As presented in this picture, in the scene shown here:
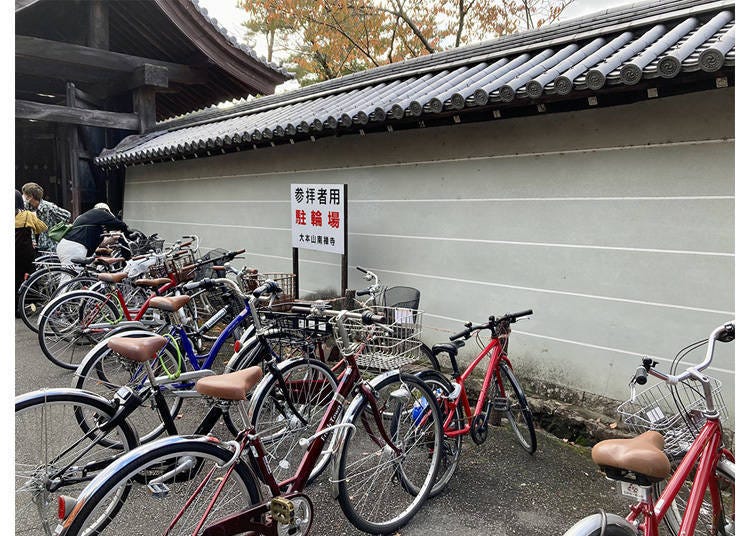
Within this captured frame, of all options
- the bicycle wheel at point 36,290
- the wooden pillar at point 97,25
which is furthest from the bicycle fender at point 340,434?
the wooden pillar at point 97,25

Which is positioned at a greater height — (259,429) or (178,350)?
(178,350)

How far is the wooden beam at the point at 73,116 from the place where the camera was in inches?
416

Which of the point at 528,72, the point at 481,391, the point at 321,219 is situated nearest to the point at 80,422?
the point at 481,391

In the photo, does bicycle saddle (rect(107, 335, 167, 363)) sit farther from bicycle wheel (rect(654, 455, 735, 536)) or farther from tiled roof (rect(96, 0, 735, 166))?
tiled roof (rect(96, 0, 735, 166))

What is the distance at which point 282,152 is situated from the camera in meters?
8.41

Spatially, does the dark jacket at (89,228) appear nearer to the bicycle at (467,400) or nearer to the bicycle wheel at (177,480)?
the bicycle wheel at (177,480)

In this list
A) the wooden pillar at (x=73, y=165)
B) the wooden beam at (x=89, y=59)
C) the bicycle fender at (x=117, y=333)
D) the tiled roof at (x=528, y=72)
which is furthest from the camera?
the wooden pillar at (x=73, y=165)

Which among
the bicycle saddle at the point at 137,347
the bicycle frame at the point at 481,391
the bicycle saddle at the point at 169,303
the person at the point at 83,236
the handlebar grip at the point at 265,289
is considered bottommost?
the bicycle frame at the point at 481,391

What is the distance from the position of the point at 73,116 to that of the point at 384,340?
10591mm

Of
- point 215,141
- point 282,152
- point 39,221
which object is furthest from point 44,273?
point 282,152

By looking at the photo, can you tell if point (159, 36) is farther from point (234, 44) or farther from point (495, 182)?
point (495, 182)

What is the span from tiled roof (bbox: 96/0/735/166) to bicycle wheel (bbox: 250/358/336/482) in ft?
9.93

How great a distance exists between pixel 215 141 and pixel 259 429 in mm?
5946

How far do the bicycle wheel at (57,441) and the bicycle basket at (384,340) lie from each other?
163 cm
